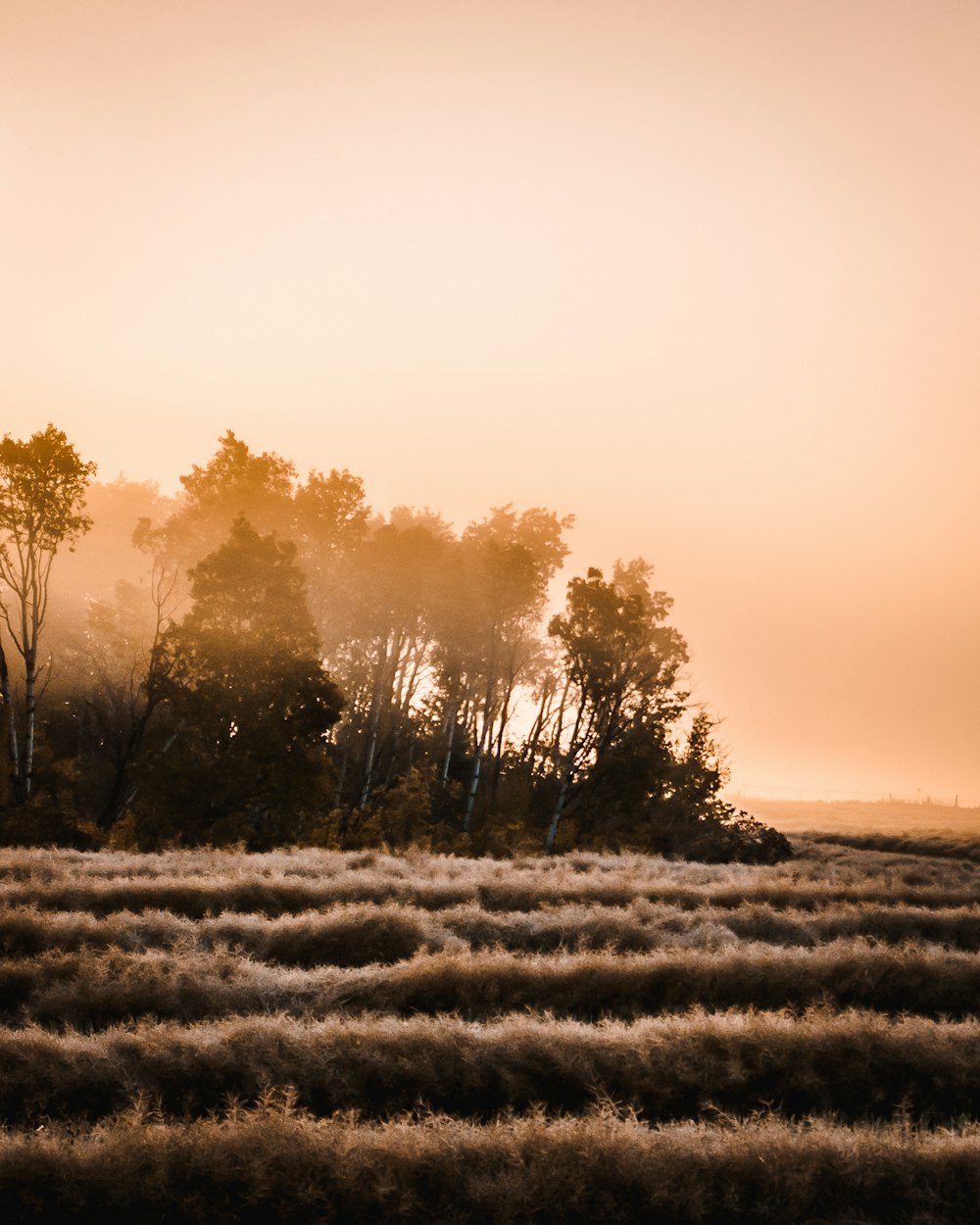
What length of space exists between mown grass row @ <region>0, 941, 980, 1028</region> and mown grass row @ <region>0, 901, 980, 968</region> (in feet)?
2.84

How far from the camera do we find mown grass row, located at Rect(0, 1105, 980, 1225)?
19.7 ft

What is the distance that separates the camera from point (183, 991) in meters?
9.89

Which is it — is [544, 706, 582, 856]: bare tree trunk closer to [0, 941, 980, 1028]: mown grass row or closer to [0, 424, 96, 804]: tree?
[0, 424, 96, 804]: tree

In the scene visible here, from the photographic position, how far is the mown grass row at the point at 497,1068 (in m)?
7.69

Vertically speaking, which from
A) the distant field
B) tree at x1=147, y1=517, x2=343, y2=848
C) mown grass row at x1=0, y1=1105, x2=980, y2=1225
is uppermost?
tree at x1=147, y1=517, x2=343, y2=848

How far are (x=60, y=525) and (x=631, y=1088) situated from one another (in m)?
24.2

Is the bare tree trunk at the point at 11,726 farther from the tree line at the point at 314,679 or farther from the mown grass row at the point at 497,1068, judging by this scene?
the mown grass row at the point at 497,1068

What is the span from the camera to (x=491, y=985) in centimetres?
1071

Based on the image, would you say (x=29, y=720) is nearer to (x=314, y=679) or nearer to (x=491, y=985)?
(x=314, y=679)

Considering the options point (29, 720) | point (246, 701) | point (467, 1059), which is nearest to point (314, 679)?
point (246, 701)

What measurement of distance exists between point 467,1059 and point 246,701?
57.8ft

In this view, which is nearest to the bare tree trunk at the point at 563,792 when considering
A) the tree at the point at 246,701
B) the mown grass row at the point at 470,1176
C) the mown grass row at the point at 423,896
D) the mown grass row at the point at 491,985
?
the tree at the point at 246,701

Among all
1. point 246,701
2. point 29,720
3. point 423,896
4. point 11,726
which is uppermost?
point 246,701

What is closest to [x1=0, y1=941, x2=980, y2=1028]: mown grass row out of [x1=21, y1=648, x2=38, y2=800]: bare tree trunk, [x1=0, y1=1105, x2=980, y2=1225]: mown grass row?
[x1=0, y1=1105, x2=980, y2=1225]: mown grass row
